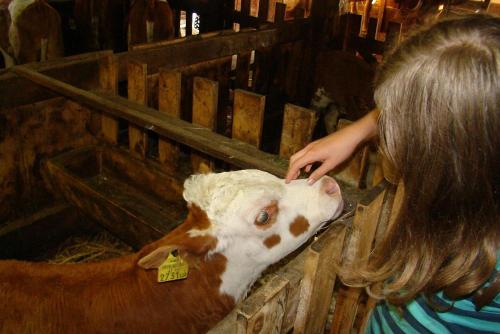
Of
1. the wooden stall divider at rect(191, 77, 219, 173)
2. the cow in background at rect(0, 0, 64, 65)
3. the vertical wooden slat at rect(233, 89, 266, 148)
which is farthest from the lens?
the cow in background at rect(0, 0, 64, 65)

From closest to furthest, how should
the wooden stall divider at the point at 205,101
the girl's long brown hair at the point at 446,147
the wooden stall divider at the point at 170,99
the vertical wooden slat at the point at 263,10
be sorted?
the girl's long brown hair at the point at 446,147, the wooden stall divider at the point at 205,101, the wooden stall divider at the point at 170,99, the vertical wooden slat at the point at 263,10

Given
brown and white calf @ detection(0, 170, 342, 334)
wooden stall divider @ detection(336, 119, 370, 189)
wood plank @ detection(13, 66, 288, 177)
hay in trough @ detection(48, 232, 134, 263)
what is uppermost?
wood plank @ detection(13, 66, 288, 177)

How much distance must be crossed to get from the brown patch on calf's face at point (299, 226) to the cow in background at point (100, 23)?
706 cm

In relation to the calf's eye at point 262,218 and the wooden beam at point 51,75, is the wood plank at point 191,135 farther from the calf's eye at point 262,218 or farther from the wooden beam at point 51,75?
the wooden beam at point 51,75

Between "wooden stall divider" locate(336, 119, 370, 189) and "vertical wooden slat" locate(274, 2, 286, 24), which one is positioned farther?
"vertical wooden slat" locate(274, 2, 286, 24)

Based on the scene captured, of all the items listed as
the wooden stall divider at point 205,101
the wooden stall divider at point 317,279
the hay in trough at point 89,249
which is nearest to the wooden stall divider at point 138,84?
the wooden stall divider at point 205,101

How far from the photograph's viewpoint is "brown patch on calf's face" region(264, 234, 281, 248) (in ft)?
7.30

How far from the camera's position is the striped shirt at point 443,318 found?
1082 millimetres

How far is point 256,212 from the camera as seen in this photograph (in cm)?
210

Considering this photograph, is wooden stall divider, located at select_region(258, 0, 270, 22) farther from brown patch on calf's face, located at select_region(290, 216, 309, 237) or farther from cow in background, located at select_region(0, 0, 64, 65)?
brown patch on calf's face, located at select_region(290, 216, 309, 237)

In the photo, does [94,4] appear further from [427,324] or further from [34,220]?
[427,324]

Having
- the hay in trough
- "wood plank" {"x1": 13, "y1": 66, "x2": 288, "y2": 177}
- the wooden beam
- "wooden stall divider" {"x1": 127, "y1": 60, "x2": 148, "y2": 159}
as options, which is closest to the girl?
"wood plank" {"x1": 13, "y1": 66, "x2": 288, "y2": 177}

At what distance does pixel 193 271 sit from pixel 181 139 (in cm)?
69

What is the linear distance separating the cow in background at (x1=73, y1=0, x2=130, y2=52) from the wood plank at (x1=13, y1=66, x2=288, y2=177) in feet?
17.9
